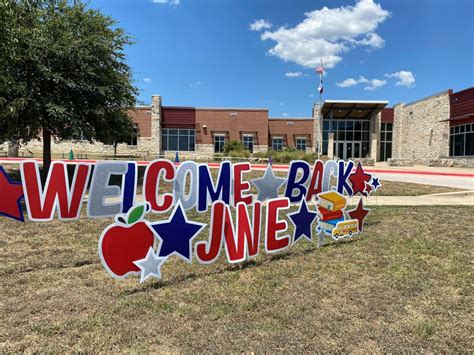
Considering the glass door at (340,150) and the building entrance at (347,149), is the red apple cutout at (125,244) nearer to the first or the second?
the building entrance at (347,149)

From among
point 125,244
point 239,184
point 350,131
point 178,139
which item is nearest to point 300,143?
point 350,131

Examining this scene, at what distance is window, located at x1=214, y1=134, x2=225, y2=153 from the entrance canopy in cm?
1233

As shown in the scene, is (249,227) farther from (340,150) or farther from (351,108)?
(340,150)

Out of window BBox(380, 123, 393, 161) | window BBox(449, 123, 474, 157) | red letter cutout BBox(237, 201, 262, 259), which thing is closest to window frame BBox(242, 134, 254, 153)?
window BBox(380, 123, 393, 161)

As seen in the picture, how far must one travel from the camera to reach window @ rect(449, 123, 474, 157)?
30.1 metres

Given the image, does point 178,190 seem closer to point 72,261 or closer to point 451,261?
point 72,261

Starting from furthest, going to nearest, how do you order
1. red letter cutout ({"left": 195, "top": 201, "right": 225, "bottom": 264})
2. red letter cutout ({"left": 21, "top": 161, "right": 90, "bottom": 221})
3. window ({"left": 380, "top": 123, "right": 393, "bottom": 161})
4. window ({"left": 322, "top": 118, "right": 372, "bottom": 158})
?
1. window ({"left": 380, "top": 123, "right": 393, "bottom": 161})
2. window ({"left": 322, "top": 118, "right": 372, "bottom": 158})
3. red letter cutout ({"left": 195, "top": 201, "right": 225, "bottom": 264})
4. red letter cutout ({"left": 21, "top": 161, "right": 90, "bottom": 221})

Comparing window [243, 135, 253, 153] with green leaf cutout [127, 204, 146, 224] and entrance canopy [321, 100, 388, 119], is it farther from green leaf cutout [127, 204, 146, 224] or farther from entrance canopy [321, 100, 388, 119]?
green leaf cutout [127, 204, 146, 224]

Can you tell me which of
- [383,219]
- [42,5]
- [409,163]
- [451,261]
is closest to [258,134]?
[409,163]

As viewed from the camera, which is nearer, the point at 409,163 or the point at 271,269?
the point at 271,269

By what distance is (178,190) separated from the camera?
201 inches

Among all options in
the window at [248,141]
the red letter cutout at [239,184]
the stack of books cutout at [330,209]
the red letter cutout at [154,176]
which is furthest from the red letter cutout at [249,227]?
the window at [248,141]

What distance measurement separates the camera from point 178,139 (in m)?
43.2

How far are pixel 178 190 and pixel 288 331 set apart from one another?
263cm
